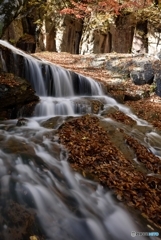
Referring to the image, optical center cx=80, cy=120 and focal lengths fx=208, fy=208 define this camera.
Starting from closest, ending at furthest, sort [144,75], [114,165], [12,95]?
1. [114,165]
2. [12,95]
3. [144,75]

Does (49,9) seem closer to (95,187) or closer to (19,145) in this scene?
(19,145)

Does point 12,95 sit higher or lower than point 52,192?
higher

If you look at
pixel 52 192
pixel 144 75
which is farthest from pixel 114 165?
pixel 144 75

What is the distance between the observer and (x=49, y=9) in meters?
19.8

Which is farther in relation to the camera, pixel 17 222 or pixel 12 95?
pixel 12 95

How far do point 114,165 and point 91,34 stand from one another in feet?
59.7

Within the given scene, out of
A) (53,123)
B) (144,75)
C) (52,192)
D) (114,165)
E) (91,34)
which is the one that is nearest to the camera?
(52,192)

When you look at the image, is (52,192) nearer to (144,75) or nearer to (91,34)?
(144,75)

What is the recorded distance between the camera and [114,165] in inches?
178

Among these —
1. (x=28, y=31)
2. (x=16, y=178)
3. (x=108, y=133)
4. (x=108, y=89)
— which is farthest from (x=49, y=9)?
(x=16, y=178)

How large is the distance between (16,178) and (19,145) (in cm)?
128

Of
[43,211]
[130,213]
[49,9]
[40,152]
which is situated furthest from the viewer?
[49,9]

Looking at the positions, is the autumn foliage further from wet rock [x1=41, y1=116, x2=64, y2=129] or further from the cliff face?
wet rock [x1=41, y1=116, x2=64, y2=129]

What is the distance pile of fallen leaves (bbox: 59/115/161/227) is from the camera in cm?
371
